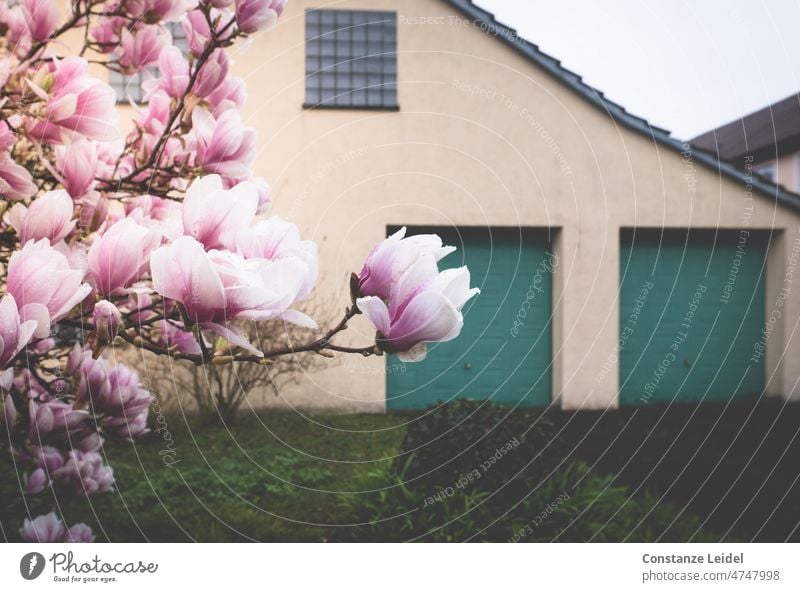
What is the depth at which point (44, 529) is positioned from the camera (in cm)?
128

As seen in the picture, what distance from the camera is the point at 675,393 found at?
18.4ft

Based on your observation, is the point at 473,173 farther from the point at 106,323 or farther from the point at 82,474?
the point at 106,323

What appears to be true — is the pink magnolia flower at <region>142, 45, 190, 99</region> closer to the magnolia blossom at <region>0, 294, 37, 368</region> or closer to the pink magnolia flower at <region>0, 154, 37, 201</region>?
the pink magnolia flower at <region>0, 154, 37, 201</region>

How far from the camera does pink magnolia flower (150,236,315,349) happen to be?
0.53 meters

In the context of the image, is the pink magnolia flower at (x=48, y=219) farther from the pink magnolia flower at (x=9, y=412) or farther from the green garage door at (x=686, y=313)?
the green garage door at (x=686, y=313)

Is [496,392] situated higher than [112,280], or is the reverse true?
[112,280]

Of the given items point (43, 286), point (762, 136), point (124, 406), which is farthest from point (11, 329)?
point (762, 136)

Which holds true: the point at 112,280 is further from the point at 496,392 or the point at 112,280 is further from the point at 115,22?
the point at 496,392

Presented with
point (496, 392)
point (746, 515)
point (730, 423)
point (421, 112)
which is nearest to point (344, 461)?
point (496, 392)

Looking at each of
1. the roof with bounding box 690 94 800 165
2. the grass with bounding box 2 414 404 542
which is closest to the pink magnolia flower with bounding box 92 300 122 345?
the grass with bounding box 2 414 404 542

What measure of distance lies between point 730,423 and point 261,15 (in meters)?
5.25

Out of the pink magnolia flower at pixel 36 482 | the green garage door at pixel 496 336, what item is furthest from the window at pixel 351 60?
the pink magnolia flower at pixel 36 482

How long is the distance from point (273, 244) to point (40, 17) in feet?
2.22

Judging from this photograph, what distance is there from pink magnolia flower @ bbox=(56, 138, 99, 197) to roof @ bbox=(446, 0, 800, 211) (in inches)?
166
